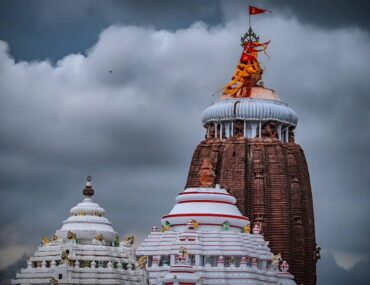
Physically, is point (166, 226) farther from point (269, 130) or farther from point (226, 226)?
point (269, 130)

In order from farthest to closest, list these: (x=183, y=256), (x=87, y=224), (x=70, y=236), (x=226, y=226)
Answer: (x=87, y=224), (x=226, y=226), (x=70, y=236), (x=183, y=256)

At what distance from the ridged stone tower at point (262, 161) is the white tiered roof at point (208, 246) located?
1081 centimetres

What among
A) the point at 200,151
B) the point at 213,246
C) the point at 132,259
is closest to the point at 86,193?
the point at 132,259

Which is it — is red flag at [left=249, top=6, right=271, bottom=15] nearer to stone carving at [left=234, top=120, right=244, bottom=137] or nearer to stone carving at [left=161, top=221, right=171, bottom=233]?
stone carving at [left=234, top=120, right=244, bottom=137]

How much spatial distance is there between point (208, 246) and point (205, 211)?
222 cm

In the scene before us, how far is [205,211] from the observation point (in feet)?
176

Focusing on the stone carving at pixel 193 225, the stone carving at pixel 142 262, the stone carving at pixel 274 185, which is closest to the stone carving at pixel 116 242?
the stone carving at pixel 142 262

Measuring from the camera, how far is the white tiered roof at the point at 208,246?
51.3 m

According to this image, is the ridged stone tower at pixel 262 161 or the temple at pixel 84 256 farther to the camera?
the ridged stone tower at pixel 262 161

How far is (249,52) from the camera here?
235 ft

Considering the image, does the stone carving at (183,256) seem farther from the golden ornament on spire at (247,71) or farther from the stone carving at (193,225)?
the golden ornament on spire at (247,71)

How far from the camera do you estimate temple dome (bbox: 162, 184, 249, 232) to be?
175 ft

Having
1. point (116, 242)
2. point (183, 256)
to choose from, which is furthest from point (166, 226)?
point (183, 256)

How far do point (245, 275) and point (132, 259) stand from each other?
638cm
